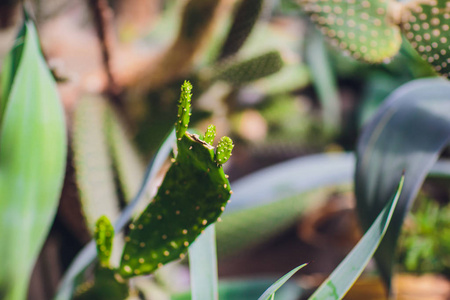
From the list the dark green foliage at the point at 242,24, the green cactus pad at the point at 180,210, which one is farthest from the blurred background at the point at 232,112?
the green cactus pad at the point at 180,210

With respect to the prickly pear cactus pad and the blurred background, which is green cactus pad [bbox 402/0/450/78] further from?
the prickly pear cactus pad

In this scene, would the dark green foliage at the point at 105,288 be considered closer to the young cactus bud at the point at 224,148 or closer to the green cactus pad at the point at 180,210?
the green cactus pad at the point at 180,210

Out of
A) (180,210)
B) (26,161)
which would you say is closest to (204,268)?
(180,210)

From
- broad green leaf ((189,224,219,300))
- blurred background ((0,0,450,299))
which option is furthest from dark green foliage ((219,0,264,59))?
broad green leaf ((189,224,219,300))

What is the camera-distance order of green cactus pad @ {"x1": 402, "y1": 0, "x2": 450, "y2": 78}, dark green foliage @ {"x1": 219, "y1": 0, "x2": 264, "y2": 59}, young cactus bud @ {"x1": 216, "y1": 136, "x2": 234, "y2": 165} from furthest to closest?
1. dark green foliage @ {"x1": 219, "y1": 0, "x2": 264, "y2": 59}
2. green cactus pad @ {"x1": 402, "y1": 0, "x2": 450, "y2": 78}
3. young cactus bud @ {"x1": 216, "y1": 136, "x2": 234, "y2": 165}

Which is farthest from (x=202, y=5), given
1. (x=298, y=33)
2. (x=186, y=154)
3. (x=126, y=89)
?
(x=298, y=33)
